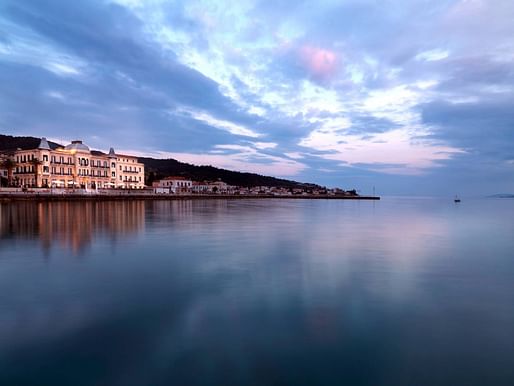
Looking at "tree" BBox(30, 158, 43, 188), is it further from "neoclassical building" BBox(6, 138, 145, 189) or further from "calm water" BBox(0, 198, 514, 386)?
"calm water" BBox(0, 198, 514, 386)

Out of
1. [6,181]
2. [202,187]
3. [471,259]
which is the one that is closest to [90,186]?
[6,181]

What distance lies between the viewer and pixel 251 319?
679 centimetres

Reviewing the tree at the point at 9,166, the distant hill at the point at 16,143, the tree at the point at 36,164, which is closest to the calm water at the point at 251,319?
the tree at the point at 36,164

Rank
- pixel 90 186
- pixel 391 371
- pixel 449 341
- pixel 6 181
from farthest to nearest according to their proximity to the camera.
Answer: pixel 90 186 → pixel 6 181 → pixel 449 341 → pixel 391 371

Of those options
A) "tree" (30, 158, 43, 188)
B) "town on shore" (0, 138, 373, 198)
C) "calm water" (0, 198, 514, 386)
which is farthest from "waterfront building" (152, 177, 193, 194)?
"calm water" (0, 198, 514, 386)

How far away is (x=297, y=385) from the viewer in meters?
4.51

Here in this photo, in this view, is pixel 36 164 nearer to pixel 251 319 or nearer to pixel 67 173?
pixel 67 173

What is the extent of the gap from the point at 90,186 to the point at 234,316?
7915cm

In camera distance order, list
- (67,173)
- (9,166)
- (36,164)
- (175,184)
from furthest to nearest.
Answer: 1. (175,184)
2. (67,173)
3. (9,166)
4. (36,164)

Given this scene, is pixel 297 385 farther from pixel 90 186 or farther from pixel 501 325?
pixel 90 186

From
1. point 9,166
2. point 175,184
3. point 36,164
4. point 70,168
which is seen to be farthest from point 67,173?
point 175,184

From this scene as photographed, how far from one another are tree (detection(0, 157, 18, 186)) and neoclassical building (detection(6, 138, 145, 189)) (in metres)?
0.47

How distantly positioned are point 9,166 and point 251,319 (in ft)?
255

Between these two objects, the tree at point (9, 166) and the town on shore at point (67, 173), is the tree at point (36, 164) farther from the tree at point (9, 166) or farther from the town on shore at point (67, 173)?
the tree at point (9, 166)
